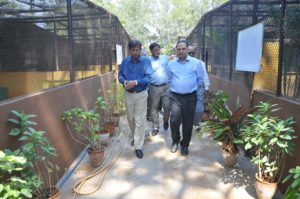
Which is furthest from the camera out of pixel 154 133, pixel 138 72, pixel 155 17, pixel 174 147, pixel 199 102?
pixel 155 17

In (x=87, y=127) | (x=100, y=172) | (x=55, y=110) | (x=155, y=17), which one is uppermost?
(x=155, y=17)

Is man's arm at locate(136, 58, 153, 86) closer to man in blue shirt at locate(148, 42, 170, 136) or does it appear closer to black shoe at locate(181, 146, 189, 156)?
man in blue shirt at locate(148, 42, 170, 136)

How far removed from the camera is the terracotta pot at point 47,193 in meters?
2.80

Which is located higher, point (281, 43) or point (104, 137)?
point (281, 43)

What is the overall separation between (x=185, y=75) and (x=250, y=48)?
979 millimetres

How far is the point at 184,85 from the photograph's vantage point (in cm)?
445

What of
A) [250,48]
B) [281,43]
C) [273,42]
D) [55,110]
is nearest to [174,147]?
[250,48]

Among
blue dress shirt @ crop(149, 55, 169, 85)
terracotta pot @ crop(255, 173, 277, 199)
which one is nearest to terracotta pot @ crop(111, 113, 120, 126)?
blue dress shirt @ crop(149, 55, 169, 85)

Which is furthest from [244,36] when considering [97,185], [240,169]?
[97,185]

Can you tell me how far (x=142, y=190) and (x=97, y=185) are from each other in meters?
0.55

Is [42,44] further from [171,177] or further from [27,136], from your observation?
[171,177]

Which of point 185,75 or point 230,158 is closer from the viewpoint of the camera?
point 230,158

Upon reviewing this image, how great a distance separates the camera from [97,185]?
365 cm

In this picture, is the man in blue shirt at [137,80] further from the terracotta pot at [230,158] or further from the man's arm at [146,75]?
the terracotta pot at [230,158]
